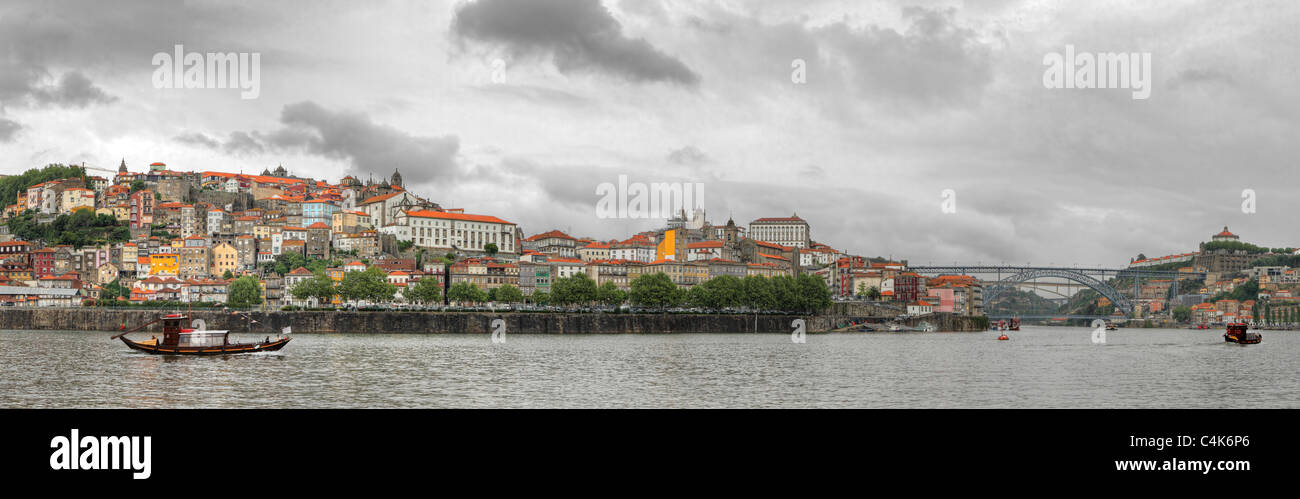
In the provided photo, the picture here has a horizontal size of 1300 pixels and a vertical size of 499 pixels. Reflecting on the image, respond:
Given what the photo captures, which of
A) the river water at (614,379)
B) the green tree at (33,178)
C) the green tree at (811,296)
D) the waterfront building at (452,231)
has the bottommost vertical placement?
the river water at (614,379)

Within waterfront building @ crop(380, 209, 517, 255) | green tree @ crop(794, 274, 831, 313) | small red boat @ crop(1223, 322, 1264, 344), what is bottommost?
small red boat @ crop(1223, 322, 1264, 344)

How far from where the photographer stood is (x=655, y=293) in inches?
3319

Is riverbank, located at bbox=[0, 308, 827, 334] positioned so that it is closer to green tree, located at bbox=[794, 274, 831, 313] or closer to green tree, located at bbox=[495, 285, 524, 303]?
green tree, located at bbox=[495, 285, 524, 303]

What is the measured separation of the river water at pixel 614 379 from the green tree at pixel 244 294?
38.3 meters

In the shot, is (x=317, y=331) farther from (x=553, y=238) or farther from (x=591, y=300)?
(x=553, y=238)

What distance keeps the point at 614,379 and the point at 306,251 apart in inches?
3459

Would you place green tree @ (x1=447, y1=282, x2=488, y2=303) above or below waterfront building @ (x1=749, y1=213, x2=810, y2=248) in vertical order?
below

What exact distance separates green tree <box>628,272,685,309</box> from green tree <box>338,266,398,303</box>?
1924 cm

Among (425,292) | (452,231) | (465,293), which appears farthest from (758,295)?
(452,231)

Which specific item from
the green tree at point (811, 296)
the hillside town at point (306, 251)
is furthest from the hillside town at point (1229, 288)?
the green tree at point (811, 296)

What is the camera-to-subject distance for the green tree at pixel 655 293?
277ft

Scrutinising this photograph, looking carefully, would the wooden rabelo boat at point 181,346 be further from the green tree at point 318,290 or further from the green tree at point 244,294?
the green tree at point 244,294

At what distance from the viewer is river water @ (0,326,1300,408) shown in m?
23.8

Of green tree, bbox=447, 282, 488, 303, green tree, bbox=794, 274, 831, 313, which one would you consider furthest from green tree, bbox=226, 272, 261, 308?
green tree, bbox=794, 274, 831, 313
